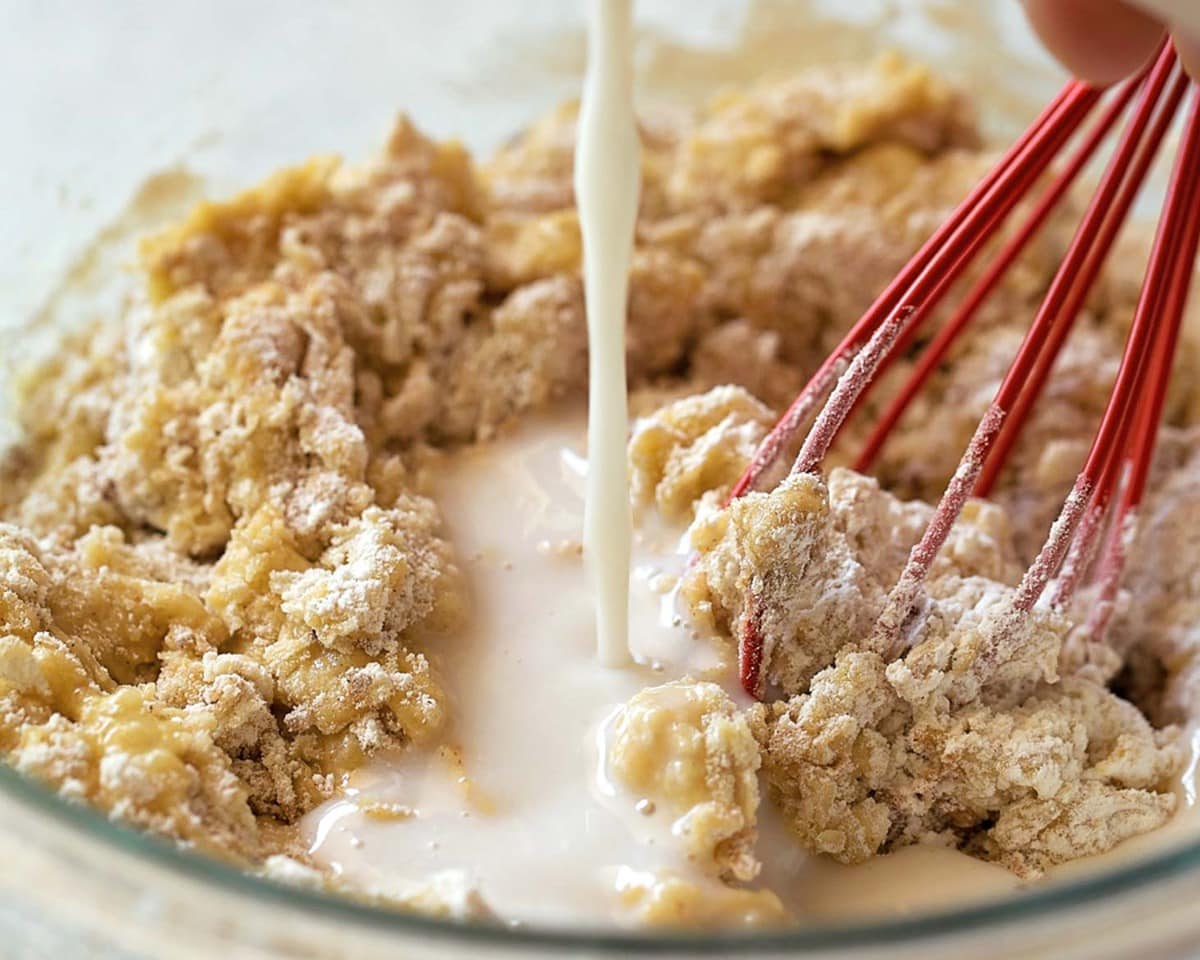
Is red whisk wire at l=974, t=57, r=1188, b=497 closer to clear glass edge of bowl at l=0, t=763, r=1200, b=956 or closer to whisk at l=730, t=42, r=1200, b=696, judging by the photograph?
whisk at l=730, t=42, r=1200, b=696

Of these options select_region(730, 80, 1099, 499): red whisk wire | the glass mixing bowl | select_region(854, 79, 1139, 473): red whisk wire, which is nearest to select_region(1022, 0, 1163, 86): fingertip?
select_region(730, 80, 1099, 499): red whisk wire

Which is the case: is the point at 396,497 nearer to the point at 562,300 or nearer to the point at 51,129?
the point at 562,300

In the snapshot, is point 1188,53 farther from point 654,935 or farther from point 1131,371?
point 654,935

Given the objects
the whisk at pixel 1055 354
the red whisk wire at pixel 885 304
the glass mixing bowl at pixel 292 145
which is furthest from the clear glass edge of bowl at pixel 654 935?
the red whisk wire at pixel 885 304

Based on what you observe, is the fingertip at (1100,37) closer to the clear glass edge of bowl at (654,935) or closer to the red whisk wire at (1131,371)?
the red whisk wire at (1131,371)

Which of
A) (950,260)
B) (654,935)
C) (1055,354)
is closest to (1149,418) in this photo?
(1055,354)
